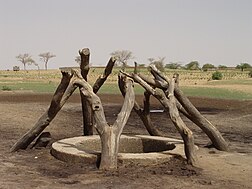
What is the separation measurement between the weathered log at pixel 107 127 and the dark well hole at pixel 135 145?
1.63 metres

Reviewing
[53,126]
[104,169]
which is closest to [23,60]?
[53,126]

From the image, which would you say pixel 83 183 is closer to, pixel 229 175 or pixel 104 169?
pixel 104 169

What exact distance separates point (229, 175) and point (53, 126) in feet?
27.1

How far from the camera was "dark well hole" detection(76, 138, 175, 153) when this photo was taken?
1149 centimetres

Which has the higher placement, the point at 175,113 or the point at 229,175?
the point at 175,113

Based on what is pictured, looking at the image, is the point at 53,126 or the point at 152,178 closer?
the point at 152,178

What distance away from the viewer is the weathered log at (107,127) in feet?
29.3

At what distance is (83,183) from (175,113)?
262cm

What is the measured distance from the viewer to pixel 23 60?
115 m

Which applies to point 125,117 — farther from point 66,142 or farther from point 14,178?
point 14,178

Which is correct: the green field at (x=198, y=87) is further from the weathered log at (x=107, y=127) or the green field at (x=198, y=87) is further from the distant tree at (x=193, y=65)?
the distant tree at (x=193, y=65)

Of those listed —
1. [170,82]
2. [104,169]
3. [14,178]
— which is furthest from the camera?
[170,82]

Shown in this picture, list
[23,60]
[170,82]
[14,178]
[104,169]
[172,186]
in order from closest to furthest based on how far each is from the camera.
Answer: [172,186]
[14,178]
[104,169]
[170,82]
[23,60]

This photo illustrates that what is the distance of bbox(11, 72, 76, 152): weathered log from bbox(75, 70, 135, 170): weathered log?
40 cm
